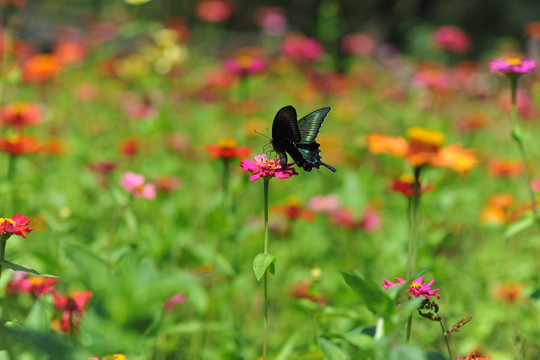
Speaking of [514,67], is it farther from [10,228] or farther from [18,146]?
[18,146]

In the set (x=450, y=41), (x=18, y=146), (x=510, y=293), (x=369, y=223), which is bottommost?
(x=510, y=293)

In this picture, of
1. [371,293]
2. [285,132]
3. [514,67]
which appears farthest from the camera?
[514,67]

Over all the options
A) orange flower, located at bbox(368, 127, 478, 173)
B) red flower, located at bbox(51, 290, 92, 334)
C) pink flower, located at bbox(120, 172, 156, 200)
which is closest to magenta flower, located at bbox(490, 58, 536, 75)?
orange flower, located at bbox(368, 127, 478, 173)

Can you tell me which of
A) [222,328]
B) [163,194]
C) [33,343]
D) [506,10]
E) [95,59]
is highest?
[506,10]

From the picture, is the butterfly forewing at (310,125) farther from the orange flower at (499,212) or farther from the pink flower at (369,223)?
the orange flower at (499,212)

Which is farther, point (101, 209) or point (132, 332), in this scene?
point (101, 209)

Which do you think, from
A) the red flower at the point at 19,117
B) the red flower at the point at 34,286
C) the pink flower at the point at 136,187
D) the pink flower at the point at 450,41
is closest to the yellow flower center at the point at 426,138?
the pink flower at the point at 136,187

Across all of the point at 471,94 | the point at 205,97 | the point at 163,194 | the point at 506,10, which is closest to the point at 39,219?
the point at 163,194

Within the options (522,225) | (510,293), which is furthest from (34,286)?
(510,293)

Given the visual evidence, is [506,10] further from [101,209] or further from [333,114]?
[101,209]
